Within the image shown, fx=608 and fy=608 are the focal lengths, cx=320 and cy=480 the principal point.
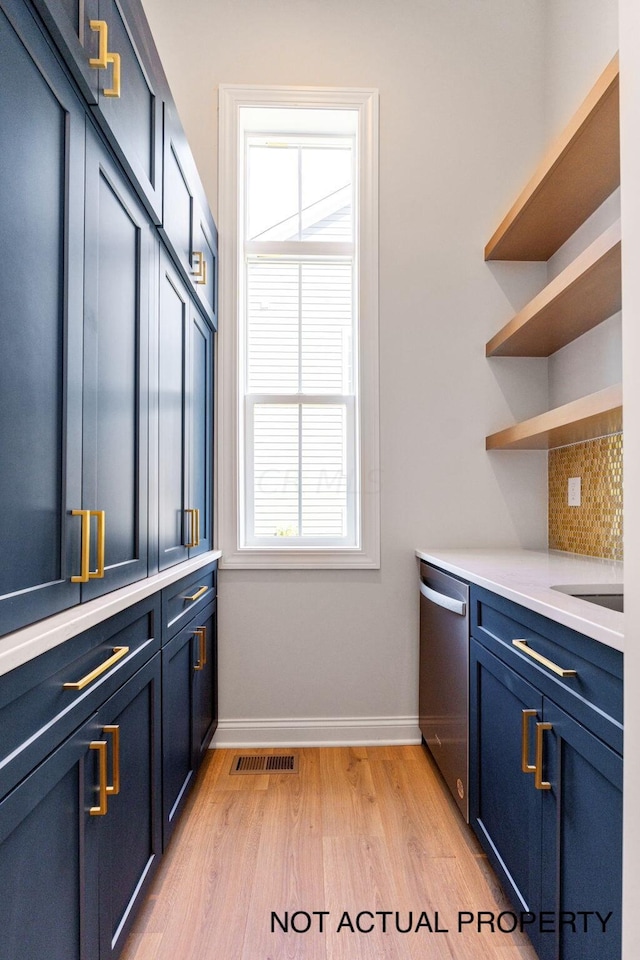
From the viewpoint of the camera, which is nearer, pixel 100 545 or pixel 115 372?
pixel 100 545

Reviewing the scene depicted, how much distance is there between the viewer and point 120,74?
1.34 m

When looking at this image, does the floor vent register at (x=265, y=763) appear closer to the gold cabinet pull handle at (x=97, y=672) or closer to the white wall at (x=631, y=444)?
the gold cabinet pull handle at (x=97, y=672)

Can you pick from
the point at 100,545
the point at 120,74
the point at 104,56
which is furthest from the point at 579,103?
the point at 100,545

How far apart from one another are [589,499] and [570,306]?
28.5 inches

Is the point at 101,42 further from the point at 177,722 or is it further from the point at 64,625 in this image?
the point at 177,722

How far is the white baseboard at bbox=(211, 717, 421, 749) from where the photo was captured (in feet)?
8.58

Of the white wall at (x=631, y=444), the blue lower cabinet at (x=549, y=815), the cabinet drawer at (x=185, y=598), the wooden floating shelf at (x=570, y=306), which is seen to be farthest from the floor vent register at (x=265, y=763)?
the wooden floating shelf at (x=570, y=306)

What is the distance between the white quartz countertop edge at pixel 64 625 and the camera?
0.80 m

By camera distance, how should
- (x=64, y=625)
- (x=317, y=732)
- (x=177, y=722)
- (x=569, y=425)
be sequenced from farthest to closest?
1. (x=317, y=732)
2. (x=569, y=425)
3. (x=177, y=722)
4. (x=64, y=625)

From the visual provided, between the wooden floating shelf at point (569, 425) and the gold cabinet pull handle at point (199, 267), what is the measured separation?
131 centimetres

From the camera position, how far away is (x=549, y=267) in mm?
2707

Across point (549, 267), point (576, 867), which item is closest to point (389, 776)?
point (576, 867)

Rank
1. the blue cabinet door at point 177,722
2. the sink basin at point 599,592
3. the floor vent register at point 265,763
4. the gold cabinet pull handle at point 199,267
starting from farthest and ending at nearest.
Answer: the floor vent register at point 265,763 → the gold cabinet pull handle at point 199,267 → the blue cabinet door at point 177,722 → the sink basin at point 599,592

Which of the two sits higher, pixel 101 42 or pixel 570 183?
pixel 570 183
